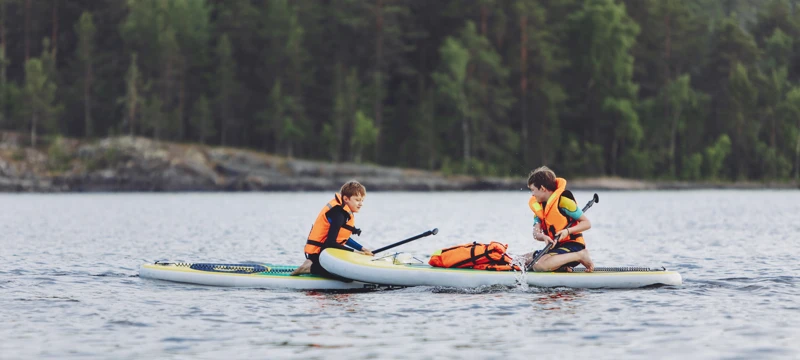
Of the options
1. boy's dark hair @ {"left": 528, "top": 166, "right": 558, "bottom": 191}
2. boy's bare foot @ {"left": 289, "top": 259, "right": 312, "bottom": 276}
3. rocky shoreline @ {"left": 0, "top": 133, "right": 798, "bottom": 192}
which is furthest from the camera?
rocky shoreline @ {"left": 0, "top": 133, "right": 798, "bottom": 192}

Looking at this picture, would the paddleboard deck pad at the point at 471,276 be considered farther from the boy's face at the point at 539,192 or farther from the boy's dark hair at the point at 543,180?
the boy's dark hair at the point at 543,180

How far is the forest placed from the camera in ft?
234

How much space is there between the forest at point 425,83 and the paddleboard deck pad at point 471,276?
54667 mm

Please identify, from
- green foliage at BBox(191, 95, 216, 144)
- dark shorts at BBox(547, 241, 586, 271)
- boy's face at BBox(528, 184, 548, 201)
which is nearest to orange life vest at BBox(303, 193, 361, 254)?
boy's face at BBox(528, 184, 548, 201)

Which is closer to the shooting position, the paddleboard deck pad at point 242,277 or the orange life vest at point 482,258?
the orange life vest at point 482,258

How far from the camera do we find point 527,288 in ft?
48.1

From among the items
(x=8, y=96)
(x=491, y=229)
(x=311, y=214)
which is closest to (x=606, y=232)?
(x=491, y=229)

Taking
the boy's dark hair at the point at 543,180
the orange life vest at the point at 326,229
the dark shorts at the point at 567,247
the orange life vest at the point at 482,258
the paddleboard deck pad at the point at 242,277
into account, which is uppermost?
the boy's dark hair at the point at 543,180

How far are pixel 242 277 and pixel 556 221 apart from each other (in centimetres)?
489

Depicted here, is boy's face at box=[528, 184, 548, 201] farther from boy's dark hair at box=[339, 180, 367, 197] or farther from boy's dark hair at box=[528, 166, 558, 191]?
boy's dark hair at box=[339, 180, 367, 197]

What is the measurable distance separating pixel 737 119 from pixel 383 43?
26.2m

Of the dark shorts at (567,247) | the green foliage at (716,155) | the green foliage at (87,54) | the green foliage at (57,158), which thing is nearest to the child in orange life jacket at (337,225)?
the dark shorts at (567,247)

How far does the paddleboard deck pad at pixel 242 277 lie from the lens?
15055 millimetres

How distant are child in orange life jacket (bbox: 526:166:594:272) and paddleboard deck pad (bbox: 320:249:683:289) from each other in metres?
0.22
